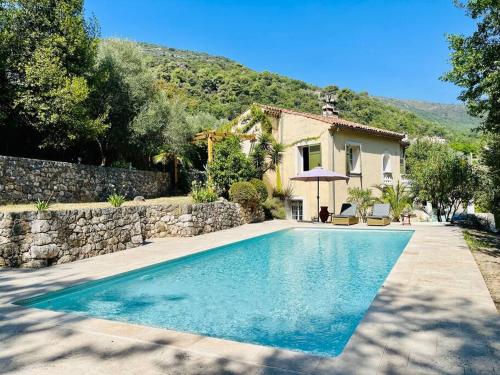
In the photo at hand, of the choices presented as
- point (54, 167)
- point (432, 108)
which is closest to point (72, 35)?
point (54, 167)

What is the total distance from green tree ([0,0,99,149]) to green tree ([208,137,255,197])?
19.6 ft

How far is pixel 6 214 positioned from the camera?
8.12m

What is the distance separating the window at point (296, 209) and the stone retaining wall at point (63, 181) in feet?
26.8

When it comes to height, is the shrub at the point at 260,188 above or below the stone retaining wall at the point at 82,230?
above

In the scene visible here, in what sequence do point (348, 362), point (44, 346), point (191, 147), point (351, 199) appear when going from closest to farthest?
point (348, 362) → point (44, 346) → point (351, 199) → point (191, 147)

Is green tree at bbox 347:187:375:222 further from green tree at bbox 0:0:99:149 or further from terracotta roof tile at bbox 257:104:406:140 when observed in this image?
green tree at bbox 0:0:99:149

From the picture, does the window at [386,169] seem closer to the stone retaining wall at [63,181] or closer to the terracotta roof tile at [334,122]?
the terracotta roof tile at [334,122]

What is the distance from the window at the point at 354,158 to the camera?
20.0 metres

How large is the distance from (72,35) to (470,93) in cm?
1477

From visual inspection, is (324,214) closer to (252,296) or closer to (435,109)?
(252,296)

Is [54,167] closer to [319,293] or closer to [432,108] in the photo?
[319,293]

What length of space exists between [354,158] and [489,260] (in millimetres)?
12960

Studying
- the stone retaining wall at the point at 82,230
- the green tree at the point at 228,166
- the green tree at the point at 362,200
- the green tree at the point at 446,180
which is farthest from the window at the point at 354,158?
the stone retaining wall at the point at 82,230

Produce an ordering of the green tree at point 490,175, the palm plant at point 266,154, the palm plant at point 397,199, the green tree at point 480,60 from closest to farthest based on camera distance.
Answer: the green tree at point 480,60, the green tree at point 490,175, the palm plant at point 397,199, the palm plant at point 266,154
